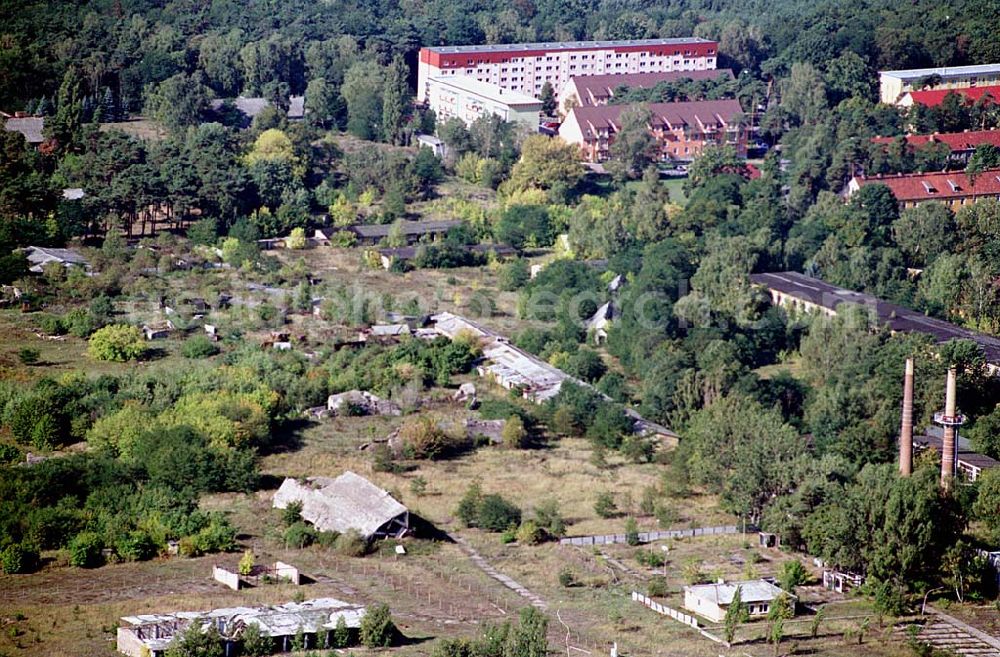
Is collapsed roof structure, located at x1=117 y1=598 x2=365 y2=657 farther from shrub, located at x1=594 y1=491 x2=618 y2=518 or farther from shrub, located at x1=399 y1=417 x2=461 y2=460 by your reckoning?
shrub, located at x1=399 y1=417 x2=461 y2=460

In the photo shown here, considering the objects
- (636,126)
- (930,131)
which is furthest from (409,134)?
(930,131)

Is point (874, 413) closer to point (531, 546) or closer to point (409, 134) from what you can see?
point (531, 546)

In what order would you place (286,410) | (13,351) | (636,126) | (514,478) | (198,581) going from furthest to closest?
(636,126) < (13,351) < (286,410) < (514,478) < (198,581)

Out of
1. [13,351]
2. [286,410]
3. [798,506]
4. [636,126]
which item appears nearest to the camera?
[798,506]

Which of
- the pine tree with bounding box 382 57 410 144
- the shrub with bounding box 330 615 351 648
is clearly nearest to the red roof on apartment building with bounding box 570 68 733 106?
the pine tree with bounding box 382 57 410 144

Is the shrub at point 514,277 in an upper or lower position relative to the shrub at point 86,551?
upper

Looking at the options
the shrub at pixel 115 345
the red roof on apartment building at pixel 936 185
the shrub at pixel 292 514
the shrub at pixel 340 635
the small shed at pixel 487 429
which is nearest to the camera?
the shrub at pixel 340 635

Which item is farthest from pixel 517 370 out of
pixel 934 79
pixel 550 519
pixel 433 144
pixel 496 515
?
pixel 934 79

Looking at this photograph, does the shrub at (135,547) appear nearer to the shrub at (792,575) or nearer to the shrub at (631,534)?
the shrub at (631,534)

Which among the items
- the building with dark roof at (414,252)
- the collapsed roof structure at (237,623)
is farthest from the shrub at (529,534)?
the building with dark roof at (414,252)
